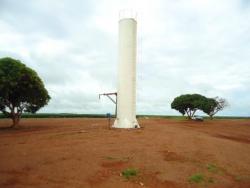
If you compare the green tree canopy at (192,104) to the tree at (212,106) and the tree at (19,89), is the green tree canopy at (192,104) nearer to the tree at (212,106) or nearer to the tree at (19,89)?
the tree at (212,106)

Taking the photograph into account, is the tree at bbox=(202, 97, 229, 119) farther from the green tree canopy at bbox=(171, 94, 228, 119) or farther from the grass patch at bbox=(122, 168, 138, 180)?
the grass patch at bbox=(122, 168, 138, 180)

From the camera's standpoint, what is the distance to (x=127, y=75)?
23.8 metres

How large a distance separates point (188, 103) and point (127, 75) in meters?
52.3

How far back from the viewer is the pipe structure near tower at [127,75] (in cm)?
2364

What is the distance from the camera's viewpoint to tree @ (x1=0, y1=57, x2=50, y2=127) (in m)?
27.9

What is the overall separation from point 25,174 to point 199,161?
670 centimetres

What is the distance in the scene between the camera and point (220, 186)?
9.25m

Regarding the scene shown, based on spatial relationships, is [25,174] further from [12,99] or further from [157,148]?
[12,99]

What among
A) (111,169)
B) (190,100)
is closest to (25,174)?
(111,169)

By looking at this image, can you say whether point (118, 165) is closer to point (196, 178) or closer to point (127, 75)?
point (196, 178)

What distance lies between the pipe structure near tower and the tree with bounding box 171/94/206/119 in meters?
50.6

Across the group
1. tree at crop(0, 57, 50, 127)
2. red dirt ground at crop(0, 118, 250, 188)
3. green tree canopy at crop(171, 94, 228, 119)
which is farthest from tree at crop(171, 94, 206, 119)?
red dirt ground at crop(0, 118, 250, 188)

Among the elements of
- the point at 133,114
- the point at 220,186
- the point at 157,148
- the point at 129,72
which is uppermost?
the point at 129,72

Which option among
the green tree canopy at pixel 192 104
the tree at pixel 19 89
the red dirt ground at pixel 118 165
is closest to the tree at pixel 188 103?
the green tree canopy at pixel 192 104
